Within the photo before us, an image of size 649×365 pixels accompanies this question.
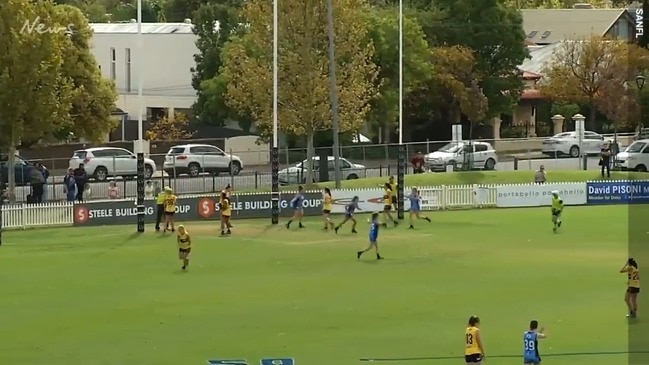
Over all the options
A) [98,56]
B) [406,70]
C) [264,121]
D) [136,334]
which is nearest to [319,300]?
[136,334]

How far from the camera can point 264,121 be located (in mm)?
61656

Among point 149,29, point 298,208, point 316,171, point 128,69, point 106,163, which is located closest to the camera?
point 298,208

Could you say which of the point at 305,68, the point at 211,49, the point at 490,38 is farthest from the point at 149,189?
the point at 490,38

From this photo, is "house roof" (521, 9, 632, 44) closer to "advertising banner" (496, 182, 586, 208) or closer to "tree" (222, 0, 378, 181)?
"tree" (222, 0, 378, 181)

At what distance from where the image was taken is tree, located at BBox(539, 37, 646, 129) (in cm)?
8525

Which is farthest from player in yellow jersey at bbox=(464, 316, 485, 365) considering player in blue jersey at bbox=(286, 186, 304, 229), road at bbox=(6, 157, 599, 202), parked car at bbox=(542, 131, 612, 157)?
parked car at bbox=(542, 131, 612, 157)

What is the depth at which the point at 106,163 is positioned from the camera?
6812 cm

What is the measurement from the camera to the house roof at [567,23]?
10200 centimetres

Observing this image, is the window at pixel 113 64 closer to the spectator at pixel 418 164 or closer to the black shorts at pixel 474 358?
the spectator at pixel 418 164

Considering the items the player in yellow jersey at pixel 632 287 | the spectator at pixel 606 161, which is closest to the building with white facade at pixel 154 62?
the spectator at pixel 606 161

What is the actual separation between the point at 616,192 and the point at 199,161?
23.4m

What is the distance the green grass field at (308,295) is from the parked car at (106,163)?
19210 mm

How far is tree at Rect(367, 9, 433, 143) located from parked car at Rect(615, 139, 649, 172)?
14158mm

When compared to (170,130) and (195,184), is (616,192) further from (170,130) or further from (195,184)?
(170,130)
